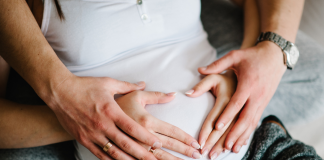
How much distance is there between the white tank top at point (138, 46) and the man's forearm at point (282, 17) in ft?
0.99

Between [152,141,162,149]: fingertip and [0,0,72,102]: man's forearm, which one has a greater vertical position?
[0,0,72,102]: man's forearm

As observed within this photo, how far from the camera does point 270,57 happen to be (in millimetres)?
669

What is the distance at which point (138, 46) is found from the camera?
2.15ft

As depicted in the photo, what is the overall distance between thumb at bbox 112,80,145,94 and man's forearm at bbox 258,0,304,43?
0.55 meters

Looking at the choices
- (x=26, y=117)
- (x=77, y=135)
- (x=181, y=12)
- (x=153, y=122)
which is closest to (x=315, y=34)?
(x=181, y=12)

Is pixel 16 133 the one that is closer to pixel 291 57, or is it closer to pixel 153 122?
pixel 153 122

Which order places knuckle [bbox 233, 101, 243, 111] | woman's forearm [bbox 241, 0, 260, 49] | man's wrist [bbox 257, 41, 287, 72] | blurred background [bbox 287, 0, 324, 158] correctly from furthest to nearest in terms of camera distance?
blurred background [bbox 287, 0, 324, 158]
woman's forearm [bbox 241, 0, 260, 49]
man's wrist [bbox 257, 41, 287, 72]
knuckle [bbox 233, 101, 243, 111]

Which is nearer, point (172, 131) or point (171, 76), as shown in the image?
point (172, 131)

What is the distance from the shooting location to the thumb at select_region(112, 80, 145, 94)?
0.53 m

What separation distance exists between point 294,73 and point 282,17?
28 cm

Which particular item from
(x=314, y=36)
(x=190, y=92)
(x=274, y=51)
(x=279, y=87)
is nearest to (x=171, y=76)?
(x=190, y=92)

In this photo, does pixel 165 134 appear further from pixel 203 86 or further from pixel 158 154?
pixel 203 86

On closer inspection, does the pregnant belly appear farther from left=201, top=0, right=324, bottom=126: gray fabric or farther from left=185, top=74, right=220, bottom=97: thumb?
left=201, top=0, right=324, bottom=126: gray fabric

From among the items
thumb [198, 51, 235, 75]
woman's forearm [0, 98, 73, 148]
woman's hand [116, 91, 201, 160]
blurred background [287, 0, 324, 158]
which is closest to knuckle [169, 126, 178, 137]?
woman's hand [116, 91, 201, 160]
